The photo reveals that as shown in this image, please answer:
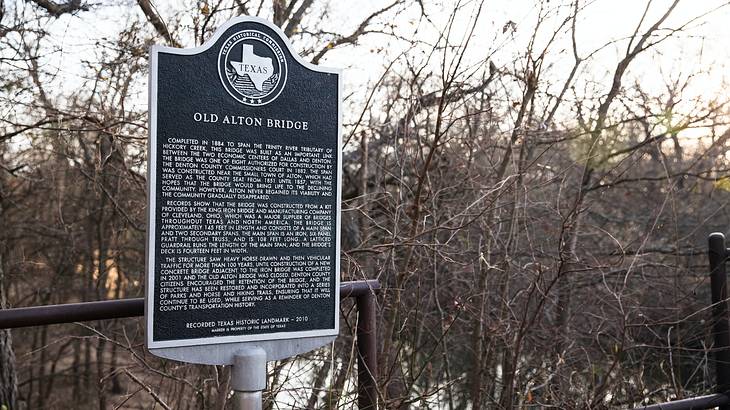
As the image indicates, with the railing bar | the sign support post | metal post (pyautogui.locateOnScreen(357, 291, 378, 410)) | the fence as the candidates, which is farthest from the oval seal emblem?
the railing bar

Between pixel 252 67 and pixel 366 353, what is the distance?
1.62 metres

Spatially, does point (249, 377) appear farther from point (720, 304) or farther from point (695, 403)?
Answer: point (720, 304)

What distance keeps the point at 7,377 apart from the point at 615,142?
634 centimetres

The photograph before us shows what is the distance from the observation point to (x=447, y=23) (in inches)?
213

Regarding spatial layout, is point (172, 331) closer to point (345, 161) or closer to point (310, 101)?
point (310, 101)

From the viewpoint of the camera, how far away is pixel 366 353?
12.6 feet

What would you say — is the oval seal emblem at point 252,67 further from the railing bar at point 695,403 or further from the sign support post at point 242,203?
the railing bar at point 695,403

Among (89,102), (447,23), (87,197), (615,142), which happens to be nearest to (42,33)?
(89,102)

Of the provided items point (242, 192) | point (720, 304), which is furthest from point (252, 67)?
point (720, 304)

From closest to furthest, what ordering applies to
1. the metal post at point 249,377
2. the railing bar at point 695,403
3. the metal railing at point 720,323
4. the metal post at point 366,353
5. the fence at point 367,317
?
the fence at point 367,317
the metal post at point 249,377
the metal post at point 366,353
the railing bar at point 695,403
the metal railing at point 720,323

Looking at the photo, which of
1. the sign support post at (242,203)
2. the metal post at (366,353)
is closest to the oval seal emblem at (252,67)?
the sign support post at (242,203)

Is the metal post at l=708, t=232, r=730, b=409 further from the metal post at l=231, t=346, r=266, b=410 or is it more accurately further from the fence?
the metal post at l=231, t=346, r=266, b=410

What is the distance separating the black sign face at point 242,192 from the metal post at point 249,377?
9cm

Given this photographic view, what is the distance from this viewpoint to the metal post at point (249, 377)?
3.25m
